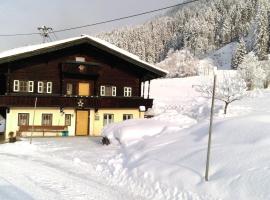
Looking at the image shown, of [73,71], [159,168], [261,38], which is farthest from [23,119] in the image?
[261,38]

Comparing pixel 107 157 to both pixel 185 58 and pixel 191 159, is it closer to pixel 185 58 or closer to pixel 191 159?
pixel 191 159

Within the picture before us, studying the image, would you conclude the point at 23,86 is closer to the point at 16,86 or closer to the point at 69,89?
the point at 16,86

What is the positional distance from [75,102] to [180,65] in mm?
107633

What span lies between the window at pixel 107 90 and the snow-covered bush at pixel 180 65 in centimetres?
9496

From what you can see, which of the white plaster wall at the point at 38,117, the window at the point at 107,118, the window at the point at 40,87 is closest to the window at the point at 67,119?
the white plaster wall at the point at 38,117

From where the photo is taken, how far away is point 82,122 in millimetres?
35438

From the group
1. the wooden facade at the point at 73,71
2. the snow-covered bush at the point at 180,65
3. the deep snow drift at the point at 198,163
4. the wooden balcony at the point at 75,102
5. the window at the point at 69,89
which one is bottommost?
the deep snow drift at the point at 198,163

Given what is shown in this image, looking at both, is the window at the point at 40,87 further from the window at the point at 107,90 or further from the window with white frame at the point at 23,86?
the window at the point at 107,90

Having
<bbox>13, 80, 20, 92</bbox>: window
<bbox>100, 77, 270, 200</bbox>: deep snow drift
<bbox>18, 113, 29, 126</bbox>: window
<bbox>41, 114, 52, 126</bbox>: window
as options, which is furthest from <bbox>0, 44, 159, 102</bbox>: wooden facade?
<bbox>100, 77, 270, 200</bbox>: deep snow drift

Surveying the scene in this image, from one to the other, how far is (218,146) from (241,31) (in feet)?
521

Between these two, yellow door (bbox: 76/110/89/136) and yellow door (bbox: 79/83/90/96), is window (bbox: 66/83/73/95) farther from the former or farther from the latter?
yellow door (bbox: 76/110/89/136)

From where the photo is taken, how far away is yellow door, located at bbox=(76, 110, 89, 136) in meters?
35.2

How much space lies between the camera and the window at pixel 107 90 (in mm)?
37094

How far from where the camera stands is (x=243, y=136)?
14.2 meters
